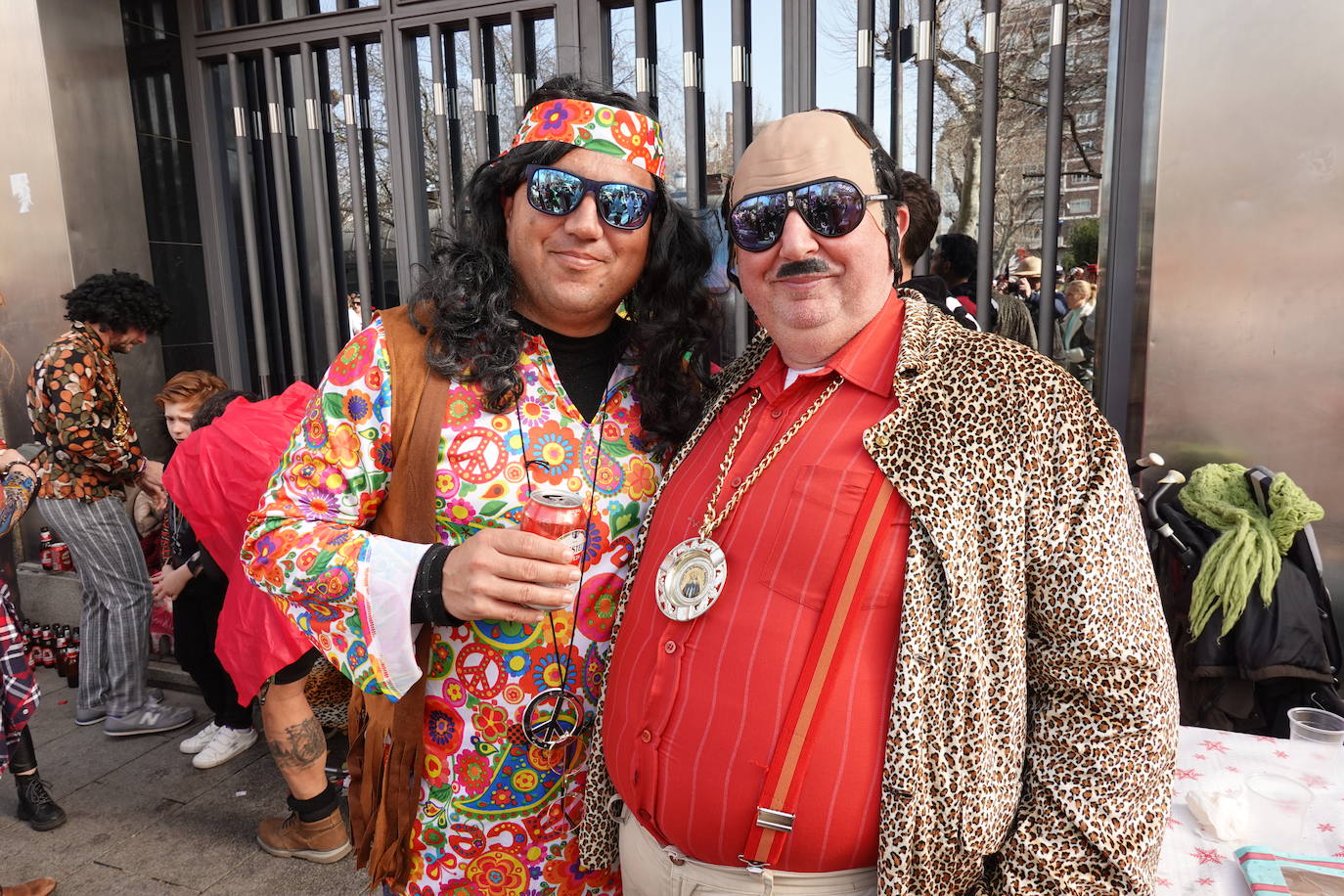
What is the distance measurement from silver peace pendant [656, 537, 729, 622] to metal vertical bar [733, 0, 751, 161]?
2874 mm

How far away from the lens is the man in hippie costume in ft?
4.69

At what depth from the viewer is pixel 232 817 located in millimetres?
3389

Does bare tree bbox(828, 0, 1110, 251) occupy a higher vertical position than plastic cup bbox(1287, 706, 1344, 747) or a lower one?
higher

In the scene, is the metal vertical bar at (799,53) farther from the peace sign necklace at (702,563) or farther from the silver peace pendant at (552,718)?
the silver peace pendant at (552,718)

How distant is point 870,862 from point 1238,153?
288cm

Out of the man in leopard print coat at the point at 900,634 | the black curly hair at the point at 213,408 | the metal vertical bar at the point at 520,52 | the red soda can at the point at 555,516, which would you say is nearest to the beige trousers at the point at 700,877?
the man in leopard print coat at the point at 900,634

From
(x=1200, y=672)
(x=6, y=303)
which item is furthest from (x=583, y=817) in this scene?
(x=6, y=303)

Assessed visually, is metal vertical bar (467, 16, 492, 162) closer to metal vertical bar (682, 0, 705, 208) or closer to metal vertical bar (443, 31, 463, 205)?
metal vertical bar (443, 31, 463, 205)

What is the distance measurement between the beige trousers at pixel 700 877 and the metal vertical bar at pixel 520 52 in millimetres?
3439

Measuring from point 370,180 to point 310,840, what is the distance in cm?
331

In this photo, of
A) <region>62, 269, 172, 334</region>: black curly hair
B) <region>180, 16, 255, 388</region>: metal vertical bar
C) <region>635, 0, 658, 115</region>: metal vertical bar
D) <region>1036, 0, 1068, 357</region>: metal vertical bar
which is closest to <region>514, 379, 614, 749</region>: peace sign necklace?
<region>1036, 0, 1068, 357</region>: metal vertical bar

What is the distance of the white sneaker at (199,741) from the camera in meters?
3.86

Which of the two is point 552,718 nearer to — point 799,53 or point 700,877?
point 700,877

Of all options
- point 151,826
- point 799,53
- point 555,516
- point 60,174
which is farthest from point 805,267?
point 60,174
